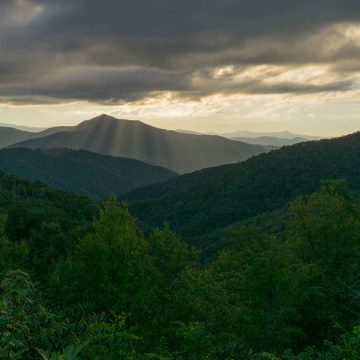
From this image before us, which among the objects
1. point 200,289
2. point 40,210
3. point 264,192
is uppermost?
point 200,289

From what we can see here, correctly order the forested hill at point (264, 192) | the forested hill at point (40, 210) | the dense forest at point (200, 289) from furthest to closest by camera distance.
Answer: the forested hill at point (264, 192)
the forested hill at point (40, 210)
the dense forest at point (200, 289)

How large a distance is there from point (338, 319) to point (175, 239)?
14453 mm

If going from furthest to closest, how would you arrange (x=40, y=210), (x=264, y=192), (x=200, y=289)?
1. (x=264, y=192)
2. (x=40, y=210)
3. (x=200, y=289)

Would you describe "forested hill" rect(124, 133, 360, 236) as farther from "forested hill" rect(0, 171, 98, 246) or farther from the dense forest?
the dense forest

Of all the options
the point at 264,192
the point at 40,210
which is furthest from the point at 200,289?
the point at 264,192

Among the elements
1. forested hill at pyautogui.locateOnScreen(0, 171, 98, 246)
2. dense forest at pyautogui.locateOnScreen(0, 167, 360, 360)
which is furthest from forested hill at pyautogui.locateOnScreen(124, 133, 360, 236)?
dense forest at pyautogui.locateOnScreen(0, 167, 360, 360)

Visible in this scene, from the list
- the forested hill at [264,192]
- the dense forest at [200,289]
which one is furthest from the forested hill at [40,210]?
the forested hill at [264,192]

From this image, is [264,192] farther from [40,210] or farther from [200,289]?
[200,289]

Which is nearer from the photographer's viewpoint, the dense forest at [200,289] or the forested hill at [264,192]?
the dense forest at [200,289]

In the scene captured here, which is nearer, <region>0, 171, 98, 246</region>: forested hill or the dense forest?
the dense forest

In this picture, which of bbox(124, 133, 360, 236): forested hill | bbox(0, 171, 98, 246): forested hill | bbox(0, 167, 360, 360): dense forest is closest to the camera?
bbox(0, 167, 360, 360): dense forest

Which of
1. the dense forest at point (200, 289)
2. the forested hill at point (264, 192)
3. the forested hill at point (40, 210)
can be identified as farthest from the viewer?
the forested hill at point (264, 192)

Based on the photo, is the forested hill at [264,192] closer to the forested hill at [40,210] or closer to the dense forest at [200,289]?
the forested hill at [40,210]

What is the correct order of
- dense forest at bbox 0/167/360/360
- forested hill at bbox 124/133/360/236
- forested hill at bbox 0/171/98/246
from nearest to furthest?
dense forest at bbox 0/167/360/360 < forested hill at bbox 0/171/98/246 < forested hill at bbox 124/133/360/236
